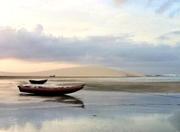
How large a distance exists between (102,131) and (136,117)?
213 inches

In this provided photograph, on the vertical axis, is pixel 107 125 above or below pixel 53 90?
below

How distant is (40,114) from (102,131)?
24.8 ft

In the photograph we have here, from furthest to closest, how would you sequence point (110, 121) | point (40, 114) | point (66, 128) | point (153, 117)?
point (40, 114)
point (153, 117)
point (110, 121)
point (66, 128)

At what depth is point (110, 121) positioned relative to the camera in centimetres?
1919

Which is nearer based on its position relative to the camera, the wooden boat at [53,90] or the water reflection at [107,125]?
the water reflection at [107,125]

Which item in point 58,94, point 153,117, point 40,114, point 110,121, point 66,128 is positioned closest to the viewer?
point 66,128

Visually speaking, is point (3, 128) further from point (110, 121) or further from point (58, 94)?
point (58, 94)

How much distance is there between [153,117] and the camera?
20922 millimetres

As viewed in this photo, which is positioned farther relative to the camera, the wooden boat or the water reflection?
the wooden boat

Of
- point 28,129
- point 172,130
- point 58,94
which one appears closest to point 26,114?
point 28,129

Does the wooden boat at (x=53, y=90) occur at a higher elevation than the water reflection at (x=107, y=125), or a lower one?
higher

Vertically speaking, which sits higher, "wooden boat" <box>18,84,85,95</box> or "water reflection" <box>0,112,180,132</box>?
"wooden boat" <box>18,84,85,95</box>

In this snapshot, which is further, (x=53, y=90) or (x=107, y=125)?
(x=53, y=90)

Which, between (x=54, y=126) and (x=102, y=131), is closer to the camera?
(x=102, y=131)
